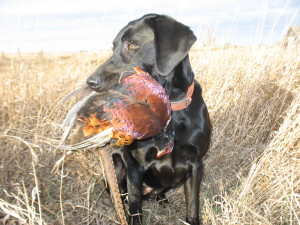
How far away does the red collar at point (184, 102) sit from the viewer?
7.39 feet

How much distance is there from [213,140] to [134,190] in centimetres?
126

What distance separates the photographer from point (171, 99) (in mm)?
2309

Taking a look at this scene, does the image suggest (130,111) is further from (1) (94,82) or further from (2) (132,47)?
(2) (132,47)

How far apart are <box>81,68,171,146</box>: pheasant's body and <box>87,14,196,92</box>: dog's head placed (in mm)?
329

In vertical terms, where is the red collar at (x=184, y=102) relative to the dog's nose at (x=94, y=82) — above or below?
below

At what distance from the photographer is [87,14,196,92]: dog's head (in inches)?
84.5

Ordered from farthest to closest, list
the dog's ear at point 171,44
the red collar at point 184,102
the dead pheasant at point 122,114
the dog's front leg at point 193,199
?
the dog's front leg at point 193,199 → the red collar at point 184,102 → the dog's ear at point 171,44 → the dead pheasant at point 122,114

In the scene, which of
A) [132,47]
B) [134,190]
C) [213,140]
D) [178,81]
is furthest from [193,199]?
[132,47]

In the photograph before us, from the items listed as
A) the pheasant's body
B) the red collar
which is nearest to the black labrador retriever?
the red collar

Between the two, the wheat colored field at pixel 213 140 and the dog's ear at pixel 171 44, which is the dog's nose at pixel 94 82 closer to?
the dog's ear at pixel 171 44

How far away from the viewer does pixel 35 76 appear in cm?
395

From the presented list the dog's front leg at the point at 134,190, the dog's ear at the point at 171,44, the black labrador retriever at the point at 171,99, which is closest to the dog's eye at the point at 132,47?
the black labrador retriever at the point at 171,99

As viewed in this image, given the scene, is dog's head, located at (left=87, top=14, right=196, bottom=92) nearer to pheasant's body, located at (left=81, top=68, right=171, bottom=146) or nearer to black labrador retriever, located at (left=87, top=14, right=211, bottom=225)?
black labrador retriever, located at (left=87, top=14, right=211, bottom=225)

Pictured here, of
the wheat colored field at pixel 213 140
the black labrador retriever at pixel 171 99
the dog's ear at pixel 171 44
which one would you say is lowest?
the wheat colored field at pixel 213 140
